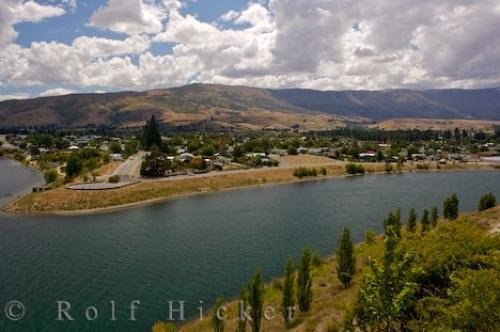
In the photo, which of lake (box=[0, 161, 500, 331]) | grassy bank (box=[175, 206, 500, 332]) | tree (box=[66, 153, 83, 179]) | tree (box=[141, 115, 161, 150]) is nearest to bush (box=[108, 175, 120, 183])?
tree (box=[66, 153, 83, 179])

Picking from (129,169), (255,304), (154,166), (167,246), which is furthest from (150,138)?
(255,304)

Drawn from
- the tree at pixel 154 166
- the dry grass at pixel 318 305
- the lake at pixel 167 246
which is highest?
the tree at pixel 154 166

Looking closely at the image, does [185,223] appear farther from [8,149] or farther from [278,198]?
A: [8,149]

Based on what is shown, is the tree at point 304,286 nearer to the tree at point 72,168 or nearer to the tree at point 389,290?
the tree at point 389,290

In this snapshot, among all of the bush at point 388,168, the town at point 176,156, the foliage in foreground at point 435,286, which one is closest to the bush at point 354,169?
the bush at point 388,168

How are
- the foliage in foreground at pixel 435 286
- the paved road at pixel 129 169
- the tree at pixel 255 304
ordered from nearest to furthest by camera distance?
the foliage in foreground at pixel 435 286 < the tree at pixel 255 304 < the paved road at pixel 129 169

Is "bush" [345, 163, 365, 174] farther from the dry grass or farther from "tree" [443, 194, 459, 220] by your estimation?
the dry grass

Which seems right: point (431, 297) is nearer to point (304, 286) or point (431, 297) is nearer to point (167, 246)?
point (304, 286)
